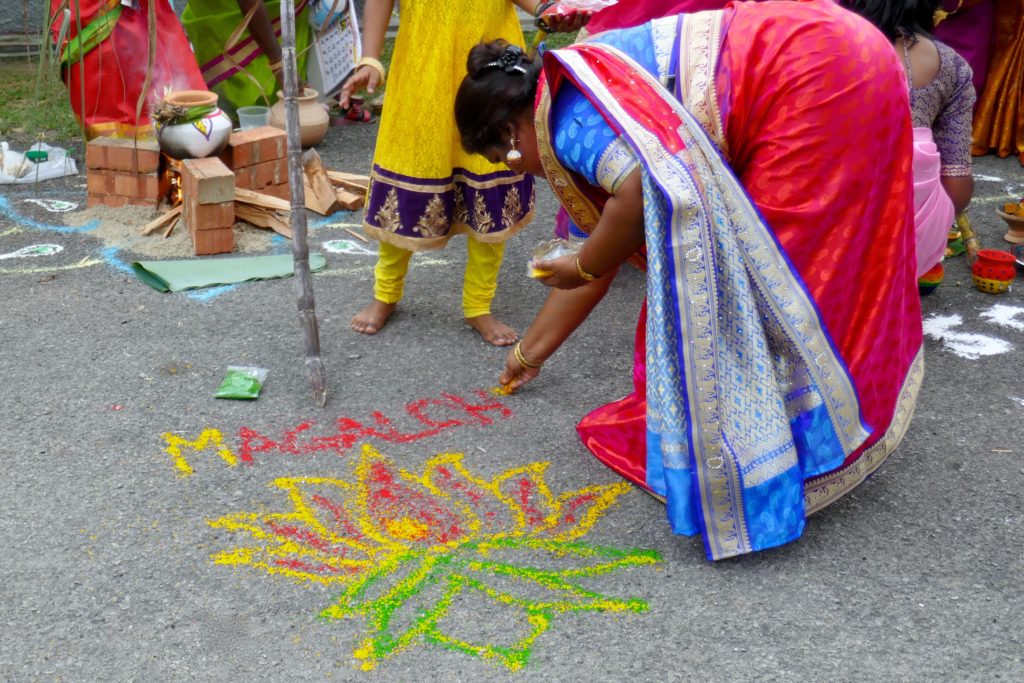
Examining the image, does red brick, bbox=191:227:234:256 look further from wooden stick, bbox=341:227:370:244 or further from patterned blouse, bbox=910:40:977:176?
patterned blouse, bbox=910:40:977:176

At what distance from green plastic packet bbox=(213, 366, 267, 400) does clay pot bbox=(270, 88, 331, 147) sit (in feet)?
8.16

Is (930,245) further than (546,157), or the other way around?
(930,245)

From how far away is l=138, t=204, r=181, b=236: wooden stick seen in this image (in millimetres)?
4520

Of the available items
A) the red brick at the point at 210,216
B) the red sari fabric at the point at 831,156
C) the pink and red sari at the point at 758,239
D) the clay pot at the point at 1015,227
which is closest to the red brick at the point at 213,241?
the red brick at the point at 210,216

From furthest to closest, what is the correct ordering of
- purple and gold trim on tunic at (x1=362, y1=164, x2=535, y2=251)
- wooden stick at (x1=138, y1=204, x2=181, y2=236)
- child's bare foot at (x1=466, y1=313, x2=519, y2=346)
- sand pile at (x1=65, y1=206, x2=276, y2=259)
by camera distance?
wooden stick at (x1=138, y1=204, x2=181, y2=236), sand pile at (x1=65, y1=206, x2=276, y2=259), child's bare foot at (x1=466, y1=313, x2=519, y2=346), purple and gold trim on tunic at (x1=362, y1=164, x2=535, y2=251)

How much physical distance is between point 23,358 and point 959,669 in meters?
2.82

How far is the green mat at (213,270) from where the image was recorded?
160 inches

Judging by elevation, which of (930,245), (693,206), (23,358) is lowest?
(23,358)

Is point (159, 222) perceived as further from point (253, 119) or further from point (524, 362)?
point (524, 362)

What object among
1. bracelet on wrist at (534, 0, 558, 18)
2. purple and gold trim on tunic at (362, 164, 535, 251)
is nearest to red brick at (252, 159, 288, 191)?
purple and gold trim on tunic at (362, 164, 535, 251)

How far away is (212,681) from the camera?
2100 mm

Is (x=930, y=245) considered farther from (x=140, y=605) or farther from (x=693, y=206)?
(x=140, y=605)

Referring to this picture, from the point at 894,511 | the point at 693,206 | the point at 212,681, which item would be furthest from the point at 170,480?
the point at 894,511

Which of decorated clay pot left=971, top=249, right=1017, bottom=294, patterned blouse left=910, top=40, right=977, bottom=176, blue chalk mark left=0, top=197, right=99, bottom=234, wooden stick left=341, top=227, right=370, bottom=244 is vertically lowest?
blue chalk mark left=0, top=197, right=99, bottom=234
